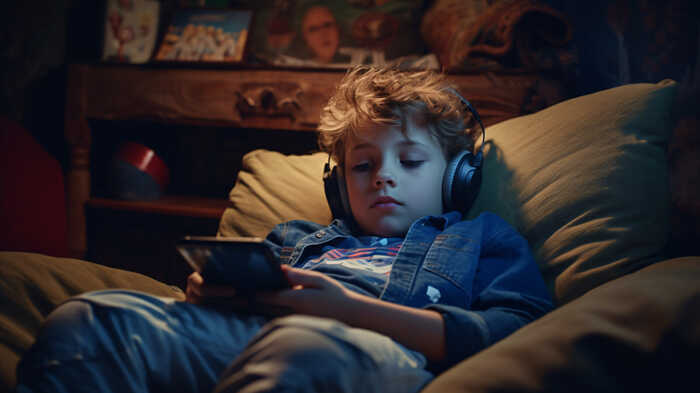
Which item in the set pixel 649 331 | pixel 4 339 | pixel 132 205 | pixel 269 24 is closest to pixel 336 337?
pixel 649 331

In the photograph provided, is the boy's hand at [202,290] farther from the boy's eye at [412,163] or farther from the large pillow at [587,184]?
the large pillow at [587,184]

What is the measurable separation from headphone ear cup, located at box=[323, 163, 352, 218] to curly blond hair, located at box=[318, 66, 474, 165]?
5cm

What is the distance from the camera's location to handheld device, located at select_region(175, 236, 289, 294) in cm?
48

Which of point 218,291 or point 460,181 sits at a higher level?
point 460,181

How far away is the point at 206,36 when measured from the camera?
171cm

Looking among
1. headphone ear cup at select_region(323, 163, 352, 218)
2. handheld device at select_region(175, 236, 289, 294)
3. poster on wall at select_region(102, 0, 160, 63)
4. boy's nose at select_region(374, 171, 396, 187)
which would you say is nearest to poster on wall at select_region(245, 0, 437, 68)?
poster on wall at select_region(102, 0, 160, 63)

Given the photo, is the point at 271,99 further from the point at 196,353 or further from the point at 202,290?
the point at 196,353

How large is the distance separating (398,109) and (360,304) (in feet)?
1.42

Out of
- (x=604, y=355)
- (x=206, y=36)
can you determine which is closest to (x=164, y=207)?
(x=206, y=36)

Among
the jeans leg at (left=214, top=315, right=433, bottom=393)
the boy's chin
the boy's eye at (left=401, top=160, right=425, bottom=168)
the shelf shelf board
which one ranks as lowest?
the shelf shelf board

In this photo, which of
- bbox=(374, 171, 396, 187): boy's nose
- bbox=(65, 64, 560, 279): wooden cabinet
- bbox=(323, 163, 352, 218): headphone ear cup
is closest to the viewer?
bbox=(374, 171, 396, 187): boy's nose

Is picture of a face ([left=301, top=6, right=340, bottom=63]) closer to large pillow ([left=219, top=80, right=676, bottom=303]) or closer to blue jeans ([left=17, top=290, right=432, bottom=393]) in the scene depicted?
large pillow ([left=219, top=80, right=676, bottom=303])

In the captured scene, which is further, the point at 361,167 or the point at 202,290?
the point at 361,167

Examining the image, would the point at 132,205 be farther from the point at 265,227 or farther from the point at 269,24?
the point at 269,24
